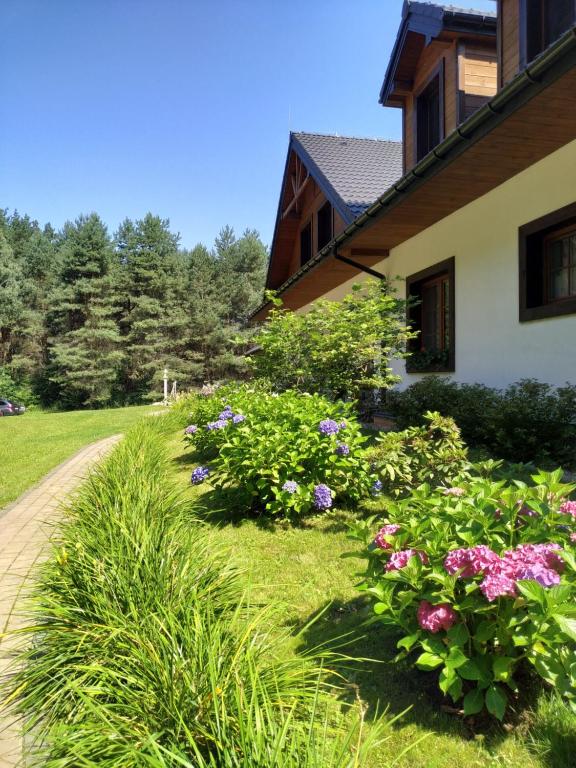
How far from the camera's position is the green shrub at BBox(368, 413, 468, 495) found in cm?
335

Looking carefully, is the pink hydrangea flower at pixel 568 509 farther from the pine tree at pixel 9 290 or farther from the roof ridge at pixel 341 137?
the pine tree at pixel 9 290

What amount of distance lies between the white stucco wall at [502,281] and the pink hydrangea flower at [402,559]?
4246 mm

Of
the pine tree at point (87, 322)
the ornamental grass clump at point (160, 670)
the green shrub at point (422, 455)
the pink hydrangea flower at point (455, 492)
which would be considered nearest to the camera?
the ornamental grass clump at point (160, 670)

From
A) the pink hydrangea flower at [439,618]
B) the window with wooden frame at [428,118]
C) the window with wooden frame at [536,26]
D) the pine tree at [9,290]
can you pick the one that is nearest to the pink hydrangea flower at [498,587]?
the pink hydrangea flower at [439,618]

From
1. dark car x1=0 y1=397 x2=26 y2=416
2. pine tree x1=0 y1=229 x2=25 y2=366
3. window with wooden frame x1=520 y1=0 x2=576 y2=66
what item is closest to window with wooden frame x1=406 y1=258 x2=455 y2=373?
window with wooden frame x1=520 y1=0 x2=576 y2=66

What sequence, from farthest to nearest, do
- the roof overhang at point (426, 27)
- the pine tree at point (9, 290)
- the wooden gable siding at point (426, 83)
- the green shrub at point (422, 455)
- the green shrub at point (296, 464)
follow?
the pine tree at point (9, 290) → the wooden gable siding at point (426, 83) → the roof overhang at point (426, 27) → the green shrub at point (296, 464) → the green shrub at point (422, 455)

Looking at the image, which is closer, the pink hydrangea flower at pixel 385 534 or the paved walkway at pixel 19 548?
the paved walkway at pixel 19 548

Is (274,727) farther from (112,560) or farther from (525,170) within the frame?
(525,170)

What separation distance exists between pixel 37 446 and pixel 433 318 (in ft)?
26.4

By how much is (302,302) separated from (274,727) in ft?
44.6

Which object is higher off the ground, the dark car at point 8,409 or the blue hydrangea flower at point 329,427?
the blue hydrangea flower at point 329,427

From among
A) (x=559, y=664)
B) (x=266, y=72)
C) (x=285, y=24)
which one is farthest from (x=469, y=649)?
(x=266, y=72)

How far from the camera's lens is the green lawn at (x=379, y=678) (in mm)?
1568

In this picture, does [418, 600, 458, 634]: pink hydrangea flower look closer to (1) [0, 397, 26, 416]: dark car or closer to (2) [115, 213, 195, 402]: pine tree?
(1) [0, 397, 26, 416]: dark car
